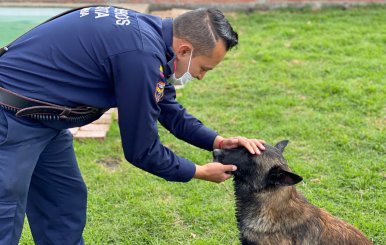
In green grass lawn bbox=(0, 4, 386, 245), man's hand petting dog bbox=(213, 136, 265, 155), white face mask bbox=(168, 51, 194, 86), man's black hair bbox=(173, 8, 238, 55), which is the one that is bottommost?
green grass lawn bbox=(0, 4, 386, 245)

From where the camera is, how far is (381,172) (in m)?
5.23

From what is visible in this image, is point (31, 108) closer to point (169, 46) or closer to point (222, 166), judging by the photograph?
point (169, 46)

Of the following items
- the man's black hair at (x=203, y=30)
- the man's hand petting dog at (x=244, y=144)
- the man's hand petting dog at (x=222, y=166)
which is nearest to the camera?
the man's black hair at (x=203, y=30)

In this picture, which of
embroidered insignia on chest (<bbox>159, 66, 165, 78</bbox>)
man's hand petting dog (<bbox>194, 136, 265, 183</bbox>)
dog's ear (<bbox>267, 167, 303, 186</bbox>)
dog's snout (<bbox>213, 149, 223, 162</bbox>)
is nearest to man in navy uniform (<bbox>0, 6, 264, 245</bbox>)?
embroidered insignia on chest (<bbox>159, 66, 165, 78</bbox>)

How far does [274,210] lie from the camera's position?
3.53 metres

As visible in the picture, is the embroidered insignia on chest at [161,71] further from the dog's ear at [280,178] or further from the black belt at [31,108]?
the dog's ear at [280,178]

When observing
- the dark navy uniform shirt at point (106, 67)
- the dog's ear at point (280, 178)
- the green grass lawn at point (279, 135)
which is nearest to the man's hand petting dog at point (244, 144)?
the dog's ear at point (280, 178)

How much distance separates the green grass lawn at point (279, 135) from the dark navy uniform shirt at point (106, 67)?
1.70m

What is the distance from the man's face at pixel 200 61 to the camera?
2.89 meters

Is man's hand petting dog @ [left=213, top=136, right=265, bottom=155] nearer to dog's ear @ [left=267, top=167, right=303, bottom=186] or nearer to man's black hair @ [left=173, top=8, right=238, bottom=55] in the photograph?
dog's ear @ [left=267, top=167, right=303, bottom=186]

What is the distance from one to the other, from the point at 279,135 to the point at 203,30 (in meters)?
3.35

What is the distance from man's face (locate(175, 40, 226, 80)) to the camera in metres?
2.89

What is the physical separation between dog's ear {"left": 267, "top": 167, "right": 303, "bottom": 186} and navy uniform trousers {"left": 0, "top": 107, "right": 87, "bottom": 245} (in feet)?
4.17

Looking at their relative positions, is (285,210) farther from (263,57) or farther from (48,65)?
(263,57)
